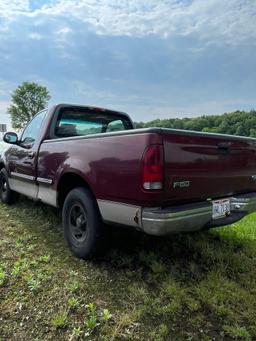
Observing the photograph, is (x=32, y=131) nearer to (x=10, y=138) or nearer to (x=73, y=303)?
(x=10, y=138)

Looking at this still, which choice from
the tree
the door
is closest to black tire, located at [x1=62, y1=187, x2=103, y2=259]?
the door

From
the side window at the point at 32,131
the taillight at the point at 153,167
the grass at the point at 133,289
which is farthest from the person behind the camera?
the side window at the point at 32,131

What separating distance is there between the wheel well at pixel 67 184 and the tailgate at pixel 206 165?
1.13 metres

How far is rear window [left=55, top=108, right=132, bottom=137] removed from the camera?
4.64 meters

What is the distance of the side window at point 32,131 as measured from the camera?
4.84 m

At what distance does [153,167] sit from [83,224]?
132 cm

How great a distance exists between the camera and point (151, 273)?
126 inches

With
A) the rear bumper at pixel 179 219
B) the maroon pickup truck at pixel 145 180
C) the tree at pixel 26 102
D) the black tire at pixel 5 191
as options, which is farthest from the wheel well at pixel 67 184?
the tree at pixel 26 102

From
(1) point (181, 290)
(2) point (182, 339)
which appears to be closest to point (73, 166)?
(1) point (181, 290)

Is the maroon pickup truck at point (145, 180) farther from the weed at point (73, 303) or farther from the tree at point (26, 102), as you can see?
the tree at point (26, 102)

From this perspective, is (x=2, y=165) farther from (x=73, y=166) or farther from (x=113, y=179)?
Answer: (x=113, y=179)

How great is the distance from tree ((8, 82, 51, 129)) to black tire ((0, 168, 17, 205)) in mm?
31245

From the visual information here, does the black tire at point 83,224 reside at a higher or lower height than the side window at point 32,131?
lower

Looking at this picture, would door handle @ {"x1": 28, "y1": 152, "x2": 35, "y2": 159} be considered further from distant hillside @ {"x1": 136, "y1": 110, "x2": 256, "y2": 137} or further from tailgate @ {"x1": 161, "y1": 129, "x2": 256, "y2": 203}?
tailgate @ {"x1": 161, "y1": 129, "x2": 256, "y2": 203}
